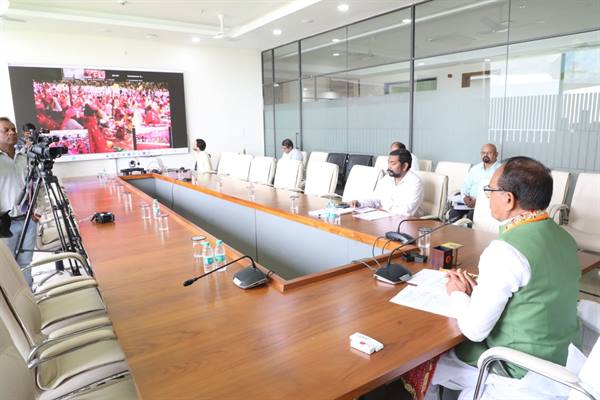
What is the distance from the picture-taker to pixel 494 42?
460 cm

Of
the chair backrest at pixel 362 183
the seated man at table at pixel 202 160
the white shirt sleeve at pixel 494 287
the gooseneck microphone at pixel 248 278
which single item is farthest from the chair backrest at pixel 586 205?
the seated man at table at pixel 202 160

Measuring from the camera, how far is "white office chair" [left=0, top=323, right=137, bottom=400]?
1.21 metres

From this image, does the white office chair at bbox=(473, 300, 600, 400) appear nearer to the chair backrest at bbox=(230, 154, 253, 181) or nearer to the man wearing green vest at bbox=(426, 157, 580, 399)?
the man wearing green vest at bbox=(426, 157, 580, 399)

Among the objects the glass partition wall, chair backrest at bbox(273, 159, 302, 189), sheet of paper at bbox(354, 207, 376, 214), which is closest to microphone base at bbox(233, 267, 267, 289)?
sheet of paper at bbox(354, 207, 376, 214)

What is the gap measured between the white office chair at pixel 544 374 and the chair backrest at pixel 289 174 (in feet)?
13.0

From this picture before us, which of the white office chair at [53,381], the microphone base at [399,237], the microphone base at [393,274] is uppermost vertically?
the microphone base at [399,237]

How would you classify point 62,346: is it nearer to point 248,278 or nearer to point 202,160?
point 248,278

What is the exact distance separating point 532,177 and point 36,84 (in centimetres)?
750

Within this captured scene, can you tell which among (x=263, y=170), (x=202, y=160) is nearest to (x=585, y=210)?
(x=263, y=170)

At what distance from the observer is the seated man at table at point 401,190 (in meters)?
3.26

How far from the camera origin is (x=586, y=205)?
339 cm

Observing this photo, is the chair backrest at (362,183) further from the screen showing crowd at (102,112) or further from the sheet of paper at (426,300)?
the screen showing crowd at (102,112)

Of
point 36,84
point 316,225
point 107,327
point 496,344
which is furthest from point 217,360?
point 36,84

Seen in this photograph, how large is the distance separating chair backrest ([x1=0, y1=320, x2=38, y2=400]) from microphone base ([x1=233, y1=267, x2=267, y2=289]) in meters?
0.75
